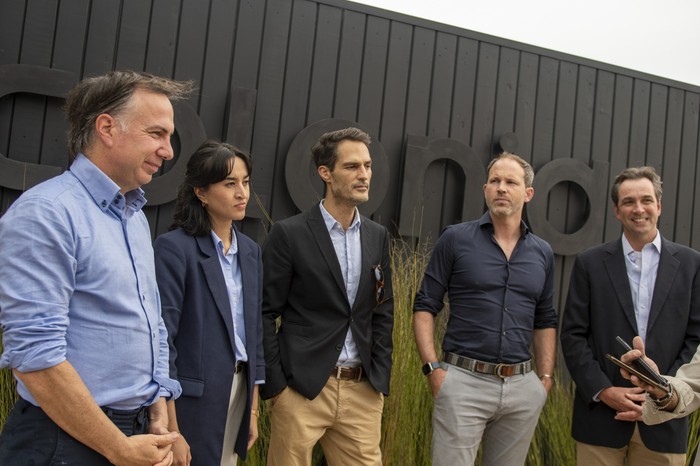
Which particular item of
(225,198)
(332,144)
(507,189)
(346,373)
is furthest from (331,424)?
(507,189)

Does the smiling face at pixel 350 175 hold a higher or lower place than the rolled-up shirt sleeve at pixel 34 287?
higher

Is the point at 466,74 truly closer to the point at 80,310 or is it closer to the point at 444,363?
the point at 444,363

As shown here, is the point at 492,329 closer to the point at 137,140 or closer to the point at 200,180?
the point at 200,180

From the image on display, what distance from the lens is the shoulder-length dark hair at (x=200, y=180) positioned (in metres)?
2.34

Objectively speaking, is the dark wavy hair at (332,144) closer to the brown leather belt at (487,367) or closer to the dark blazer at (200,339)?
the dark blazer at (200,339)

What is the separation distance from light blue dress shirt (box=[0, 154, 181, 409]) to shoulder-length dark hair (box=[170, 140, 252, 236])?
653mm

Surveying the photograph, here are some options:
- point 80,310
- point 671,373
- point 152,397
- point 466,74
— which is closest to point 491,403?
point 671,373

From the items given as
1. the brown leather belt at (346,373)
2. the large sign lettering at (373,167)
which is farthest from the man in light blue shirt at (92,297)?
the large sign lettering at (373,167)

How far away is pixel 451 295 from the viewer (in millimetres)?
2924

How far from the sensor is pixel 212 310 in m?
2.21

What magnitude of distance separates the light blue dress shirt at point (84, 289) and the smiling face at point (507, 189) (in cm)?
168

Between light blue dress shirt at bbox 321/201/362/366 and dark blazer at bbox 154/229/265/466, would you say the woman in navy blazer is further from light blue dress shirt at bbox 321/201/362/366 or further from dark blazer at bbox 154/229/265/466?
light blue dress shirt at bbox 321/201/362/366

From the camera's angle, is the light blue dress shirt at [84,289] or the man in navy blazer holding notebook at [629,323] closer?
the light blue dress shirt at [84,289]

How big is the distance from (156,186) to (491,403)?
2.21 meters
